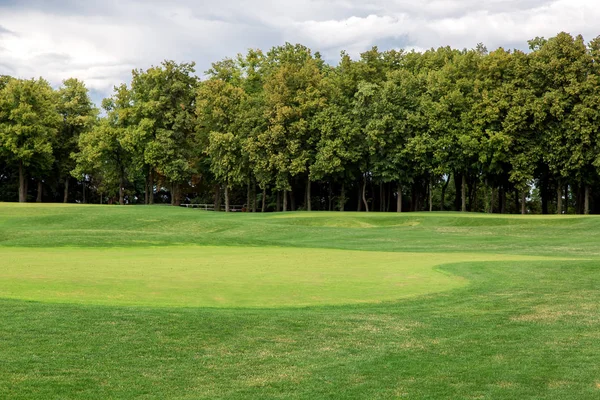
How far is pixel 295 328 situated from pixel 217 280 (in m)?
5.80

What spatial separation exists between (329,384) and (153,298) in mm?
6426

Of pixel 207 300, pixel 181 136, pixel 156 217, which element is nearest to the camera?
pixel 207 300

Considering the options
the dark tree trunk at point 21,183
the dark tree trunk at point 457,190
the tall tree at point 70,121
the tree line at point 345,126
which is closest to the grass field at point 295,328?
the tree line at point 345,126

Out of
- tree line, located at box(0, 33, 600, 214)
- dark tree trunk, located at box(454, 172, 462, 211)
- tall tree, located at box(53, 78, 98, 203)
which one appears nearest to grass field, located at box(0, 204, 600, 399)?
tree line, located at box(0, 33, 600, 214)

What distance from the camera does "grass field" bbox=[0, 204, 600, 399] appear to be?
8.46 meters

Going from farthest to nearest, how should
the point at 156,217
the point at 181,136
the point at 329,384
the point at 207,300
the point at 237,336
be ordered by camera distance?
the point at 181,136, the point at 156,217, the point at 207,300, the point at 237,336, the point at 329,384

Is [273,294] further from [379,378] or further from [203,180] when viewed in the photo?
[203,180]

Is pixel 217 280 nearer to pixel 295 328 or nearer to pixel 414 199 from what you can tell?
pixel 295 328

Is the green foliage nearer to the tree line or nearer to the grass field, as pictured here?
the tree line

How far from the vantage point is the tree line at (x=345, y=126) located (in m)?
60.5

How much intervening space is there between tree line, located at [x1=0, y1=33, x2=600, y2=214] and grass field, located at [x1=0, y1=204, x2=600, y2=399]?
4173 cm

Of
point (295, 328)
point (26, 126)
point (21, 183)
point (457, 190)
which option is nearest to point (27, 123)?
point (26, 126)

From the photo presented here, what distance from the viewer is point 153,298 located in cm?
1388

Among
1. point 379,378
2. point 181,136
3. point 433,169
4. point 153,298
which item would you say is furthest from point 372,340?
point 181,136
